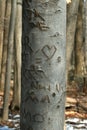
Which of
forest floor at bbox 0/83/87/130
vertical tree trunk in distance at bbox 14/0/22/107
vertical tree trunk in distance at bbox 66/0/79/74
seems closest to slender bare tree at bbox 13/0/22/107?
vertical tree trunk in distance at bbox 14/0/22/107

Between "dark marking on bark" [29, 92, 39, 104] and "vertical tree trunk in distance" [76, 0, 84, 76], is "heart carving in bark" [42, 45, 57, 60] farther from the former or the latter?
"vertical tree trunk in distance" [76, 0, 84, 76]

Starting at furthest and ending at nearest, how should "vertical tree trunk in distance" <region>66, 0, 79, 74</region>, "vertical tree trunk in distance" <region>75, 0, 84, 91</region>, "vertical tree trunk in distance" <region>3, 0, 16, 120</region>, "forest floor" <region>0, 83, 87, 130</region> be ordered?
"vertical tree trunk in distance" <region>75, 0, 84, 91</region> < "vertical tree trunk in distance" <region>66, 0, 79, 74</region> < "forest floor" <region>0, 83, 87, 130</region> < "vertical tree trunk in distance" <region>3, 0, 16, 120</region>

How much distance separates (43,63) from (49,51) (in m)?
0.06

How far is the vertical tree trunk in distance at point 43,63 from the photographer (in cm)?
161

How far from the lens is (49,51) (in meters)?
1.61

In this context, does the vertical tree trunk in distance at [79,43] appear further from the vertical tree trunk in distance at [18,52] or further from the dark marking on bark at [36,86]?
the dark marking on bark at [36,86]

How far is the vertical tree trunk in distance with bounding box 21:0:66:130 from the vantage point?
5.28ft

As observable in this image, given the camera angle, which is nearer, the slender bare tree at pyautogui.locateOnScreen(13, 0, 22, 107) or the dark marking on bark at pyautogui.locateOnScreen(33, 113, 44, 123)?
the dark marking on bark at pyautogui.locateOnScreen(33, 113, 44, 123)

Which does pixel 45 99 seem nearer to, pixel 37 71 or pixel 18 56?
pixel 37 71

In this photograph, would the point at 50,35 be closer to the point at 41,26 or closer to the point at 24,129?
the point at 41,26

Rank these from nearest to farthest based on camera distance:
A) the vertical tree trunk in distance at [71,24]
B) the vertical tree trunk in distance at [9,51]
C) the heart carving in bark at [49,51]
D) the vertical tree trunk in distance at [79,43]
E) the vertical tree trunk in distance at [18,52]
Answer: the heart carving in bark at [49,51] < the vertical tree trunk in distance at [9,51] < the vertical tree trunk in distance at [18,52] < the vertical tree trunk in distance at [71,24] < the vertical tree trunk in distance at [79,43]

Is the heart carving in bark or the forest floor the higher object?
the heart carving in bark

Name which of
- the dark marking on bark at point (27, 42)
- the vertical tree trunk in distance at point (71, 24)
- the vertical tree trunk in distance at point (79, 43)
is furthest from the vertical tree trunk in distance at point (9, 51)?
the vertical tree trunk in distance at point (79, 43)

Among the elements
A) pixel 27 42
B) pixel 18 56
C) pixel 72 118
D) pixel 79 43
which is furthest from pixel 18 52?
pixel 79 43
